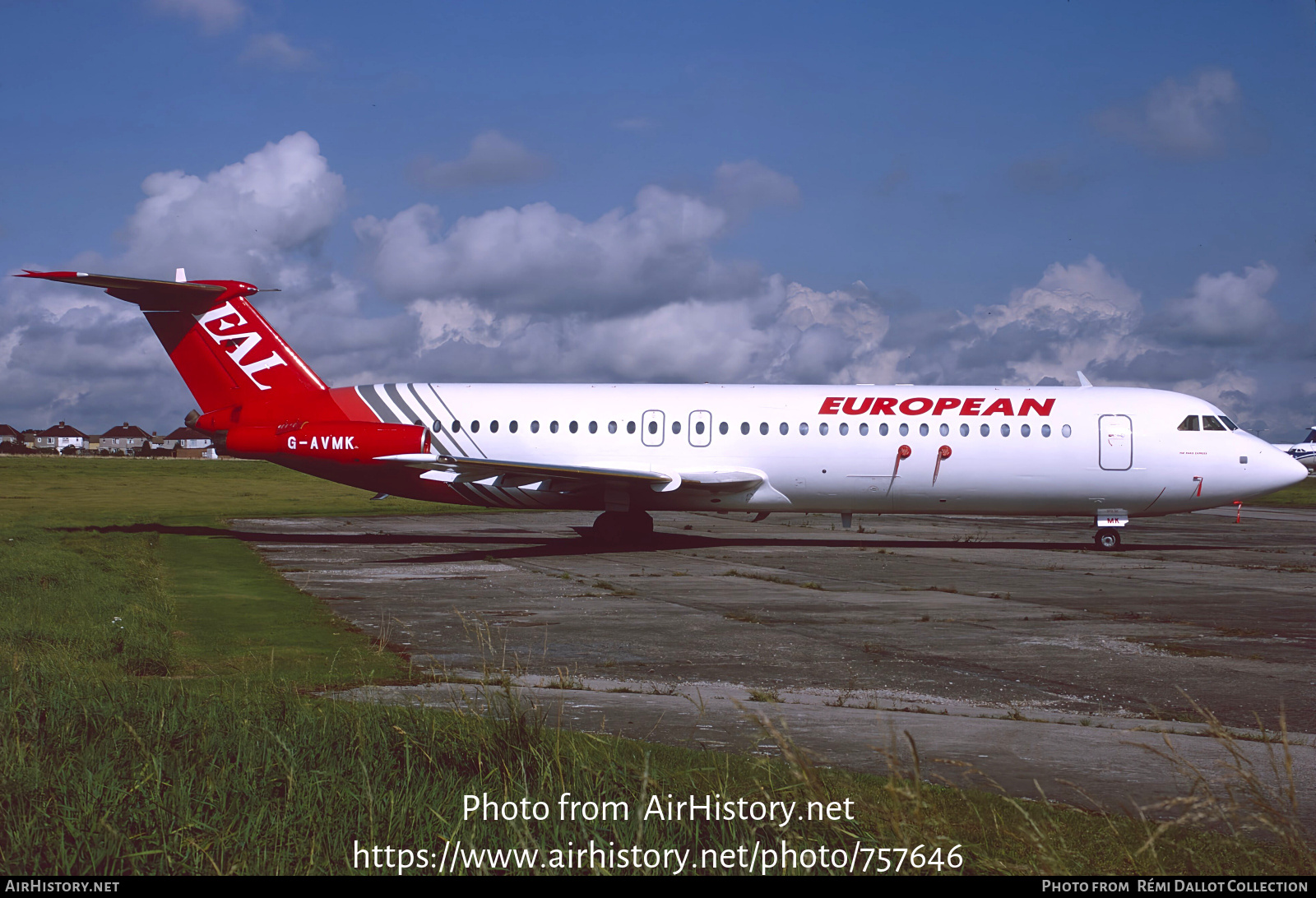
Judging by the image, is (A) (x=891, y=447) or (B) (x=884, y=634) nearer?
(B) (x=884, y=634)

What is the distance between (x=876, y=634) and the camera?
440 inches

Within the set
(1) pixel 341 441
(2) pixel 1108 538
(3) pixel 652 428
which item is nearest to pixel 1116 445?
(2) pixel 1108 538

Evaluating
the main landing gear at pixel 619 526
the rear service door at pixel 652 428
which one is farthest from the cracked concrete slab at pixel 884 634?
the rear service door at pixel 652 428

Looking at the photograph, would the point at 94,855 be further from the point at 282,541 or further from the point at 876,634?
the point at 282,541

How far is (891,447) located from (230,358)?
48.2ft

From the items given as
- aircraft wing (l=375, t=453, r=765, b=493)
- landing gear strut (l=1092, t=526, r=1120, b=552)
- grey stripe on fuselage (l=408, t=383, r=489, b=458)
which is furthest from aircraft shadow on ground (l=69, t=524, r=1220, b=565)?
grey stripe on fuselage (l=408, t=383, r=489, b=458)

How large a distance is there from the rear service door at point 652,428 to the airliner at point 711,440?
0.04 meters

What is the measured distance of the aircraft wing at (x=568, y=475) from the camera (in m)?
20.5

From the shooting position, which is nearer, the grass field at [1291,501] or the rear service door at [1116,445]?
the rear service door at [1116,445]

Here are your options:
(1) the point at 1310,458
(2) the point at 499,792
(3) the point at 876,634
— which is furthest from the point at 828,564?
(1) the point at 1310,458

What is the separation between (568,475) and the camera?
20797mm

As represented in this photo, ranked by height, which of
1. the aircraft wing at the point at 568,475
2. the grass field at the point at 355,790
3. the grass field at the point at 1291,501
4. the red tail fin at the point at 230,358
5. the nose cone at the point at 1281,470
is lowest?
the grass field at the point at 355,790

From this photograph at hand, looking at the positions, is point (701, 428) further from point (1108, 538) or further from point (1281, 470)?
point (1281, 470)

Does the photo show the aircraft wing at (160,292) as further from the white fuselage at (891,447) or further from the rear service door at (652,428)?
the rear service door at (652,428)
